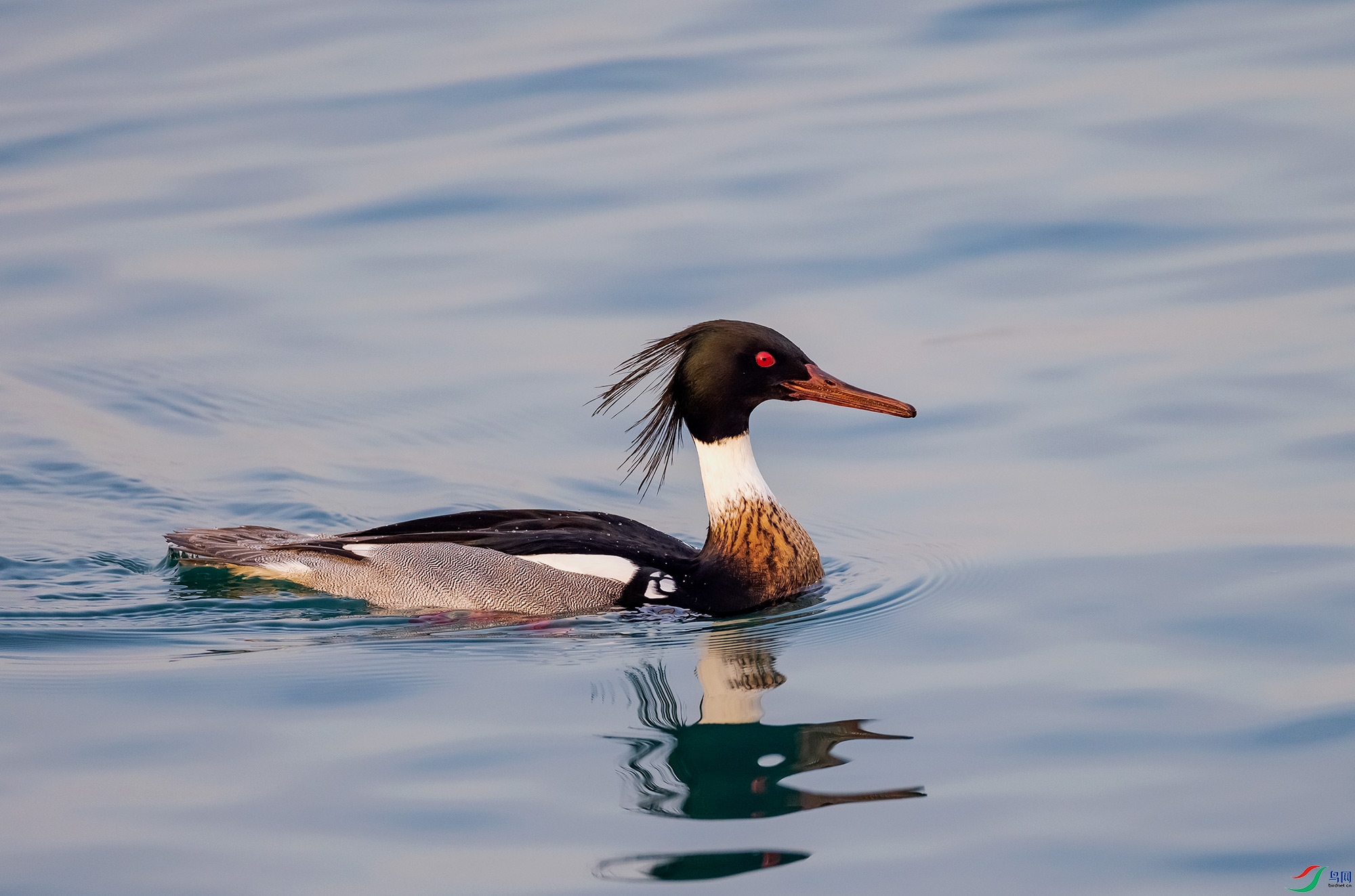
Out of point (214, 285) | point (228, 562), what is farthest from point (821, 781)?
point (214, 285)

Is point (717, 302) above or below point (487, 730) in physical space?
above

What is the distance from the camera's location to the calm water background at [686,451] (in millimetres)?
5805

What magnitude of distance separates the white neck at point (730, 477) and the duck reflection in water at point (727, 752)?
1351 millimetres

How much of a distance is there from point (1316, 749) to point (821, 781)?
176 cm

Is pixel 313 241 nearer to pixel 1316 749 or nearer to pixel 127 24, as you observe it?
pixel 127 24

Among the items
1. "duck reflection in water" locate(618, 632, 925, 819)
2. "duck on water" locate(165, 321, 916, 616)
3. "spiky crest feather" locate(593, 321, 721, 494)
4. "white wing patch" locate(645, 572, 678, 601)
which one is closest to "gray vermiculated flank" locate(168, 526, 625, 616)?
"duck on water" locate(165, 321, 916, 616)

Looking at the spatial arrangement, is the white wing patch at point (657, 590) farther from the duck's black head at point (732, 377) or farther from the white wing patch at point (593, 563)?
the duck's black head at point (732, 377)

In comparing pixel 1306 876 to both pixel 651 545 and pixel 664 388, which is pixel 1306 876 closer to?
pixel 651 545

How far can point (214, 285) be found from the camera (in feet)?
41.7

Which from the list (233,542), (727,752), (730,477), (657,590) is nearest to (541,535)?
(657,590)

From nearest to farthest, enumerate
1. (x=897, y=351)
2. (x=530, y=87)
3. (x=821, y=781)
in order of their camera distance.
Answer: (x=821, y=781) → (x=897, y=351) → (x=530, y=87)

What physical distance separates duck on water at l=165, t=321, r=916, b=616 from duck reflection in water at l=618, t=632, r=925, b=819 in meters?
1.00

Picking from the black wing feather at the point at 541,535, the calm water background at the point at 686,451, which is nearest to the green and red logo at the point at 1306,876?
the calm water background at the point at 686,451

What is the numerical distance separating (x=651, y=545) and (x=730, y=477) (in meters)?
0.51
